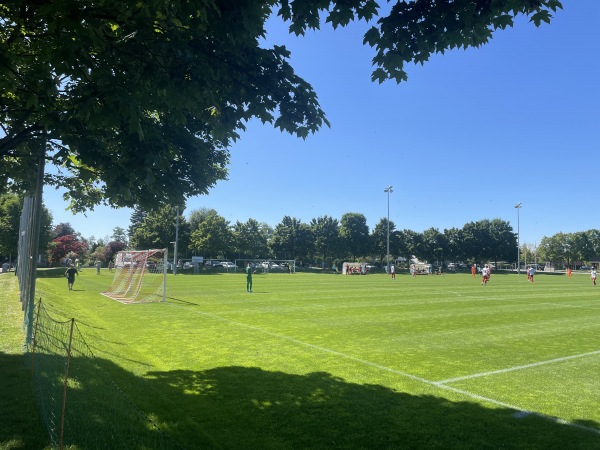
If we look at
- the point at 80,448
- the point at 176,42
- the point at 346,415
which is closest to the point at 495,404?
the point at 346,415

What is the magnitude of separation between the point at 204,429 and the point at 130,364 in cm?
365

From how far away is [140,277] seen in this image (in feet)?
76.9

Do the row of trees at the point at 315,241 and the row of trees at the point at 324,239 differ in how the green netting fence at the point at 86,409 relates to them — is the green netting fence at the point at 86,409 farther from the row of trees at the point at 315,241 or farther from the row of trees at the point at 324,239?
the row of trees at the point at 324,239

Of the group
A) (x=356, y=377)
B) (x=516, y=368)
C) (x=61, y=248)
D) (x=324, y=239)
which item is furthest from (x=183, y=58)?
(x=324, y=239)

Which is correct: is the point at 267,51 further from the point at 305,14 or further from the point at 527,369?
the point at 527,369

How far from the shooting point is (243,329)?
41.4ft

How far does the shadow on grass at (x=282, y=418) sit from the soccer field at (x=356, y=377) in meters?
0.03

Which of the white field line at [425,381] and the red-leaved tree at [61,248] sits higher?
the red-leaved tree at [61,248]

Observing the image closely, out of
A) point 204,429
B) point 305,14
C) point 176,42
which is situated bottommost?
point 204,429

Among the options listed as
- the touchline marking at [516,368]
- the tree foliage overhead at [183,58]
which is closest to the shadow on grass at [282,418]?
the touchline marking at [516,368]

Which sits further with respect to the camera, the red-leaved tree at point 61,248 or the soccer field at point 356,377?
the red-leaved tree at point 61,248

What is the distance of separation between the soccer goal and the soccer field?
22.3ft

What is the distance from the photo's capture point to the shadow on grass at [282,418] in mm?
5117

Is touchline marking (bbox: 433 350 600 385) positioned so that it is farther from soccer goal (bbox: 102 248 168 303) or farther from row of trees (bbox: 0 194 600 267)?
row of trees (bbox: 0 194 600 267)
